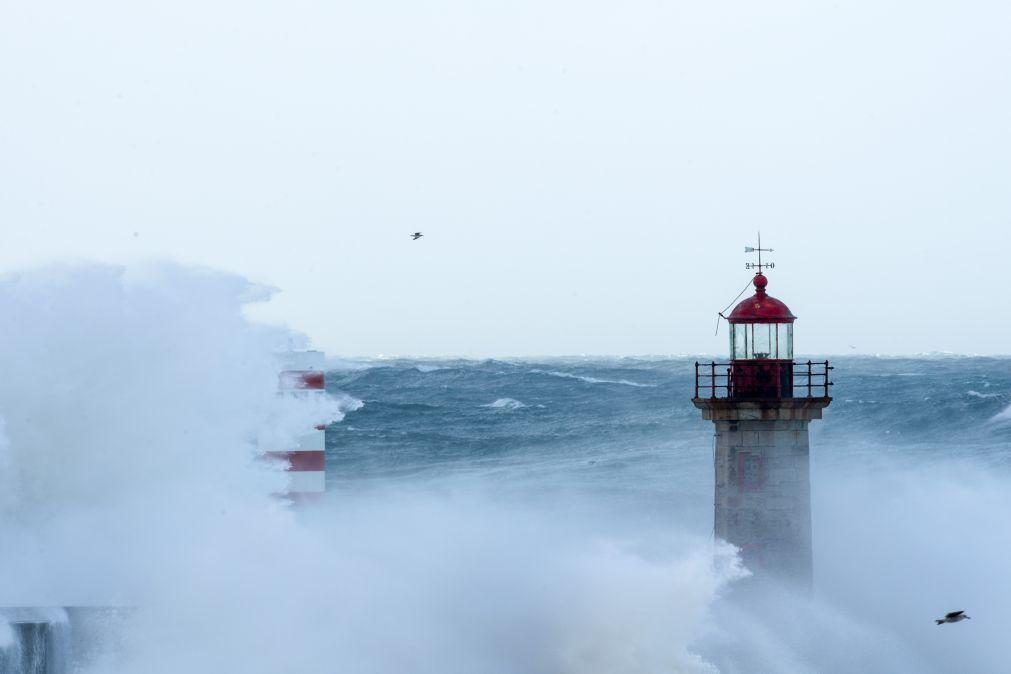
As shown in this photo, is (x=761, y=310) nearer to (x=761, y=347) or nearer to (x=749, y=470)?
(x=761, y=347)

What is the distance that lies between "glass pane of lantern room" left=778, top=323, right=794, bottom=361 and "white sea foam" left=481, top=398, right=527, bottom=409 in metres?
36.0

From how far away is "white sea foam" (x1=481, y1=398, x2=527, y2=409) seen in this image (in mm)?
52031

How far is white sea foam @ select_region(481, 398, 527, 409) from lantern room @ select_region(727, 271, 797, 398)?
35980mm

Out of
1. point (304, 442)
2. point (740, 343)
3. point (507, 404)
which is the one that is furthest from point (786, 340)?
point (507, 404)

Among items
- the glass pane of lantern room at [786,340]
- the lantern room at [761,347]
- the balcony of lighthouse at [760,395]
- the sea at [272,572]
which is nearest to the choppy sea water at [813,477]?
the sea at [272,572]

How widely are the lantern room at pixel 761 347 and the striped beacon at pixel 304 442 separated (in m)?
4.22

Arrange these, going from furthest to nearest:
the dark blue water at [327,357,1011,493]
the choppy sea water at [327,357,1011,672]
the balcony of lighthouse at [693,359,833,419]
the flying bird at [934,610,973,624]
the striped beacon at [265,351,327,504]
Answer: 1. the dark blue water at [327,357,1011,493]
2. the choppy sea water at [327,357,1011,672]
3. the flying bird at [934,610,973,624]
4. the balcony of lighthouse at [693,359,833,419]
5. the striped beacon at [265,351,327,504]

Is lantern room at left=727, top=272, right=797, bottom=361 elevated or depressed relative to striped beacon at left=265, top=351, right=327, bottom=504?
elevated

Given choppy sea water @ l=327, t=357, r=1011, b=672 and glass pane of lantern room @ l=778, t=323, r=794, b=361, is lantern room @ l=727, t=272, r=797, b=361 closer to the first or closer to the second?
glass pane of lantern room @ l=778, t=323, r=794, b=361

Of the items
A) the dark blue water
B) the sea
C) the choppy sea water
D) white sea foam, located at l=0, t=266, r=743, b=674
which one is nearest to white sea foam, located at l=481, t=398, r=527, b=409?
the dark blue water

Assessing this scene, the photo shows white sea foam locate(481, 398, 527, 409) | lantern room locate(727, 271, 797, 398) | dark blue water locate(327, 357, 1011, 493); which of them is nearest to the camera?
lantern room locate(727, 271, 797, 398)

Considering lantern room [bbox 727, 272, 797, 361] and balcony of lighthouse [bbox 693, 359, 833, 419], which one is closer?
balcony of lighthouse [bbox 693, 359, 833, 419]

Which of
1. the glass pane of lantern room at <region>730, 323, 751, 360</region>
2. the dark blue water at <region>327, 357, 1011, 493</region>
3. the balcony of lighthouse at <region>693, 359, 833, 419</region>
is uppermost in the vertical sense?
the glass pane of lantern room at <region>730, 323, 751, 360</region>

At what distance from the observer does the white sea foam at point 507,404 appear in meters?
52.0
